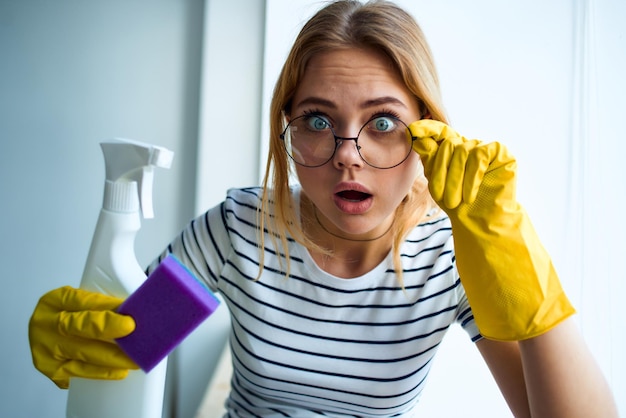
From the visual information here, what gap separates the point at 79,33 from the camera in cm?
119

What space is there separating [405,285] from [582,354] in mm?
315

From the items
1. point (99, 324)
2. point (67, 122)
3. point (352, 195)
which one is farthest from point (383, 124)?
point (67, 122)

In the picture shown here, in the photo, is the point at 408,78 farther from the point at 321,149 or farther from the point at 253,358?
the point at 253,358

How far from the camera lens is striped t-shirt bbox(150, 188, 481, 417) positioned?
0.93m

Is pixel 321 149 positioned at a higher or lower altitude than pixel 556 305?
higher

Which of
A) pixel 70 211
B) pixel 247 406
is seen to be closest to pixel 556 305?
pixel 247 406

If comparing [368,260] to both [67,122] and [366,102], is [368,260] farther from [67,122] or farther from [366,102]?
[67,122]

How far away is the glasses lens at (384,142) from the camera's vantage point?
32.7 inches

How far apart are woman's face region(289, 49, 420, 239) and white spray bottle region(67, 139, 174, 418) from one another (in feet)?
0.86

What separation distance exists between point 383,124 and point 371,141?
0.03 m

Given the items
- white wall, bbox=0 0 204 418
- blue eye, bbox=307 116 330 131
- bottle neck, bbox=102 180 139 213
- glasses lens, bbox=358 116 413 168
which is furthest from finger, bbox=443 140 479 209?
white wall, bbox=0 0 204 418

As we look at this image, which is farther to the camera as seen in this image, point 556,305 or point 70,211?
point 70,211

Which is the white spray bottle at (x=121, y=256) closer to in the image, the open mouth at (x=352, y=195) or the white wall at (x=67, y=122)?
the open mouth at (x=352, y=195)

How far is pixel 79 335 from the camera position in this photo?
2.60ft
